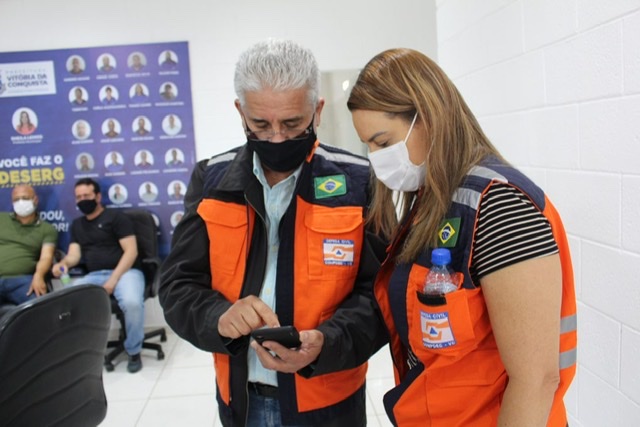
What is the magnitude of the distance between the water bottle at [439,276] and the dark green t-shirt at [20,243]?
12.7 ft

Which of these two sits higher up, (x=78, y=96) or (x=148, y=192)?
(x=78, y=96)

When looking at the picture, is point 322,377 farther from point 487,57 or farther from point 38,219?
point 38,219

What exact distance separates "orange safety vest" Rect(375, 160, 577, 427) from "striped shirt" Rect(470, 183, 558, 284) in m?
0.02

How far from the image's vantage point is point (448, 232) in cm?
96

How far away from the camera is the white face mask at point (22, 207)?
12.7 ft

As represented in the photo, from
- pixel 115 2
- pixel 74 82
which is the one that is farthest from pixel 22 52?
pixel 115 2

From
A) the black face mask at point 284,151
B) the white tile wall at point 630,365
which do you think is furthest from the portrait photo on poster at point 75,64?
the white tile wall at point 630,365

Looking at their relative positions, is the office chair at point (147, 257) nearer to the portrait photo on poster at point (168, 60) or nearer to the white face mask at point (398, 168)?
the portrait photo on poster at point (168, 60)

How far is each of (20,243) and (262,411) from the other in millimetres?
3475

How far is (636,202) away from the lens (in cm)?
134

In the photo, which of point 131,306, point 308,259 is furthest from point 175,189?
point 308,259

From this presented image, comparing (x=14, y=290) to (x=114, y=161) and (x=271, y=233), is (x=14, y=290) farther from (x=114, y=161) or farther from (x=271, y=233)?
(x=271, y=233)

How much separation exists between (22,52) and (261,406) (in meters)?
3.97

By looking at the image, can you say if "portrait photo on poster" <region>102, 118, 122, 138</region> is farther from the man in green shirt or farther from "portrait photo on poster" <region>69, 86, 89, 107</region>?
the man in green shirt
